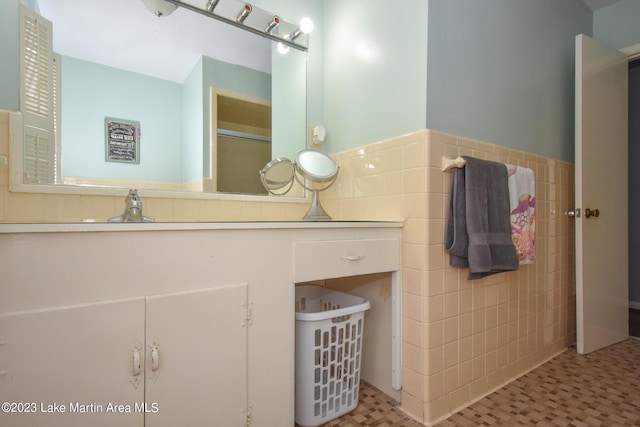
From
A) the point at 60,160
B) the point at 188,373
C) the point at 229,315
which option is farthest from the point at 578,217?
the point at 60,160

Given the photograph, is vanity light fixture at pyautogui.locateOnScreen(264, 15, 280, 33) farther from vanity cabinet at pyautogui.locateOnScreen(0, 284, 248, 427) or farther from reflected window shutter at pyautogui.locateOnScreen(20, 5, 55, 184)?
vanity cabinet at pyautogui.locateOnScreen(0, 284, 248, 427)

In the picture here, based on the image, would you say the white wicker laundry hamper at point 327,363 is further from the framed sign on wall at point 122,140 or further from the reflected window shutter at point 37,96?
the reflected window shutter at point 37,96

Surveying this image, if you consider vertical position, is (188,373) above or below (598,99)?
below

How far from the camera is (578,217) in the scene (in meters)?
1.84

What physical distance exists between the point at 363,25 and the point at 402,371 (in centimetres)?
160

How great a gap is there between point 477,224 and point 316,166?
779 mm

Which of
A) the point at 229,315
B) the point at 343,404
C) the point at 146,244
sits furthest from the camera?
the point at 343,404

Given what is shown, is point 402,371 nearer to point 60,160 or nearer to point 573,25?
point 60,160

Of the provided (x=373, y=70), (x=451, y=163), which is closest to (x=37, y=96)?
(x=373, y=70)

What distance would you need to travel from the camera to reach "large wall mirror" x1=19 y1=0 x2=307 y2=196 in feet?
4.02

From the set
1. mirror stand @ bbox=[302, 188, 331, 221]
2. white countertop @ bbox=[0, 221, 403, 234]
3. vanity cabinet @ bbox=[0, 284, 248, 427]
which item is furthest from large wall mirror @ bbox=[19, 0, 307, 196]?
vanity cabinet @ bbox=[0, 284, 248, 427]

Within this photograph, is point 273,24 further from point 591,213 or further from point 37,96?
point 591,213

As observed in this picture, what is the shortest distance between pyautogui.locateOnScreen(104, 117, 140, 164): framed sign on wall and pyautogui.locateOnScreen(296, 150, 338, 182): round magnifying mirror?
2.31 feet

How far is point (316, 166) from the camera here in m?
1.63
